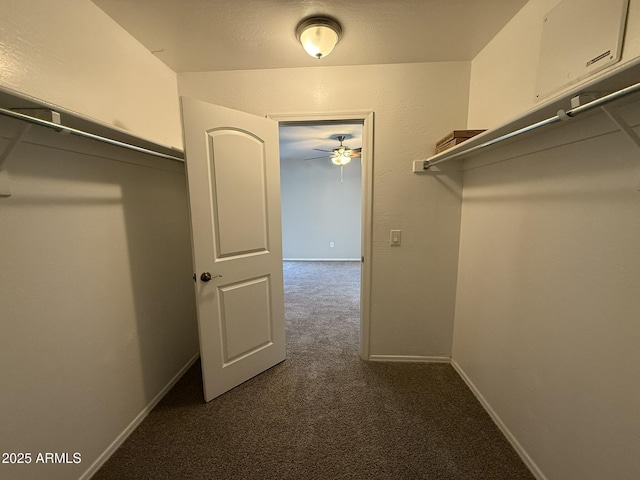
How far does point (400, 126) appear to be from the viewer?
1.93 meters

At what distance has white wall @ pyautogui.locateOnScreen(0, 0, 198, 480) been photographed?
98 centimetres

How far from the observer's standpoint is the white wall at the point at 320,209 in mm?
5785

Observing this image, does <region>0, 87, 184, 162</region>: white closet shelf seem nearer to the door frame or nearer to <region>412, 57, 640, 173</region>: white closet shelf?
the door frame

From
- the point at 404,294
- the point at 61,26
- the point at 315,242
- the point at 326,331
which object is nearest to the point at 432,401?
the point at 404,294

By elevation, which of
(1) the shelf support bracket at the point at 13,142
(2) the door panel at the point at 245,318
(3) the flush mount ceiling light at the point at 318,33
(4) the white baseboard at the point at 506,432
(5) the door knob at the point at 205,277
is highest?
(3) the flush mount ceiling light at the point at 318,33

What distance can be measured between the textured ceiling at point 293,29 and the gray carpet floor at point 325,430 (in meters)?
2.38

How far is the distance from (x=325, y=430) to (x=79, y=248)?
166 centimetres

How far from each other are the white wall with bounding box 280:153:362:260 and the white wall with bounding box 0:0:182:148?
4.06 meters

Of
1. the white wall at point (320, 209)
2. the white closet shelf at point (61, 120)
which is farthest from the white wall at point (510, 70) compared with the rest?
the white wall at point (320, 209)

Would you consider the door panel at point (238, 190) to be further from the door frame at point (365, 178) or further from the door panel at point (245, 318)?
the door frame at point (365, 178)

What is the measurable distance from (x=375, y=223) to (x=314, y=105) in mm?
1036

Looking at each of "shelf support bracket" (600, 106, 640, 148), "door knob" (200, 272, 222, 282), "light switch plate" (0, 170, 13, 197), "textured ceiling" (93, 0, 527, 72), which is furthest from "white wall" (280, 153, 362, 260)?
"shelf support bracket" (600, 106, 640, 148)

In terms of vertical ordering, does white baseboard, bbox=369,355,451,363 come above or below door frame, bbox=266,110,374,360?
below

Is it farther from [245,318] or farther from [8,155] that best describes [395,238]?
[8,155]
